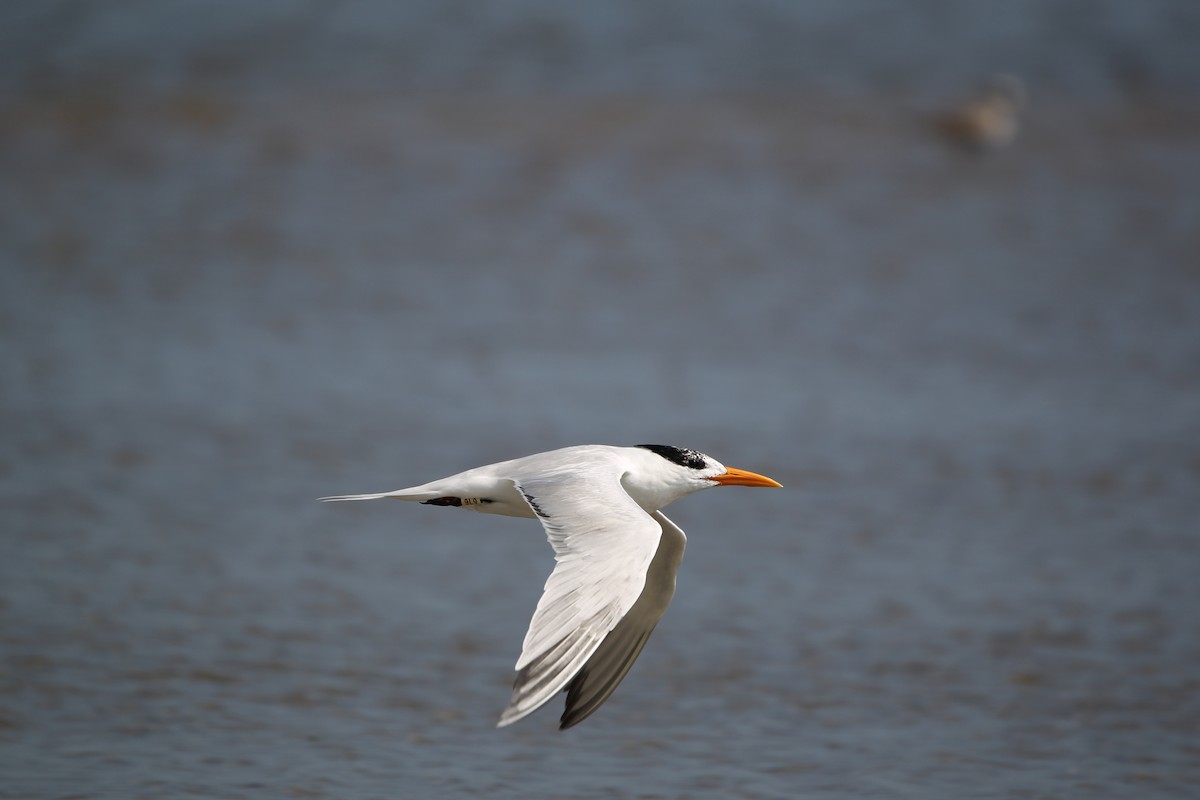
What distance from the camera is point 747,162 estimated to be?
1708cm

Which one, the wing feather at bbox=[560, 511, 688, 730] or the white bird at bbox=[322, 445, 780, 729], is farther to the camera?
the wing feather at bbox=[560, 511, 688, 730]

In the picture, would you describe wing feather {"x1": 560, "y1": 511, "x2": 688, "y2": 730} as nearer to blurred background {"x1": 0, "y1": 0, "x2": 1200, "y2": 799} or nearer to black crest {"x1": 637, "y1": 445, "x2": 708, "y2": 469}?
black crest {"x1": 637, "y1": 445, "x2": 708, "y2": 469}

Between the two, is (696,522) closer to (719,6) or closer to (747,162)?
(747,162)

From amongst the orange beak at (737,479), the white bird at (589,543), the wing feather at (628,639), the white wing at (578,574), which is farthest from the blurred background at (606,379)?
the white wing at (578,574)

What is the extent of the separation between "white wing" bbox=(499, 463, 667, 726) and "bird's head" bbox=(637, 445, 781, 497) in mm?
464

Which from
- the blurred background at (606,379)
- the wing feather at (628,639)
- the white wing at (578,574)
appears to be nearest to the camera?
the white wing at (578,574)

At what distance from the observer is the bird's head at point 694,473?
6195 millimetres

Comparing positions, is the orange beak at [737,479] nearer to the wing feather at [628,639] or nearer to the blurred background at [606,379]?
the wing feather at [628,639]

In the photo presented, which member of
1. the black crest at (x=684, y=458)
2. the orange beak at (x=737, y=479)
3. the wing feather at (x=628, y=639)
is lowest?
the wing feather at (x=628, y=639)

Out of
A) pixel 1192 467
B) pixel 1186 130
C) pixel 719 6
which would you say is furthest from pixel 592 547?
pixel 719 6

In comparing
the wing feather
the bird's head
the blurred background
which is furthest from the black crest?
the blurred background

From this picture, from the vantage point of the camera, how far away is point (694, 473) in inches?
245

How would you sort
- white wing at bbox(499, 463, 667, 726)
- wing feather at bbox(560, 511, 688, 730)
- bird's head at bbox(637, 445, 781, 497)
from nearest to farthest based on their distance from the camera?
white wing at bbox(499, 463, 667, 726) < wing feather at bbox(560, 511, 688, 730) < bird's head at bbox(637, 445, 781, 497)

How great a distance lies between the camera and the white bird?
188 inches
